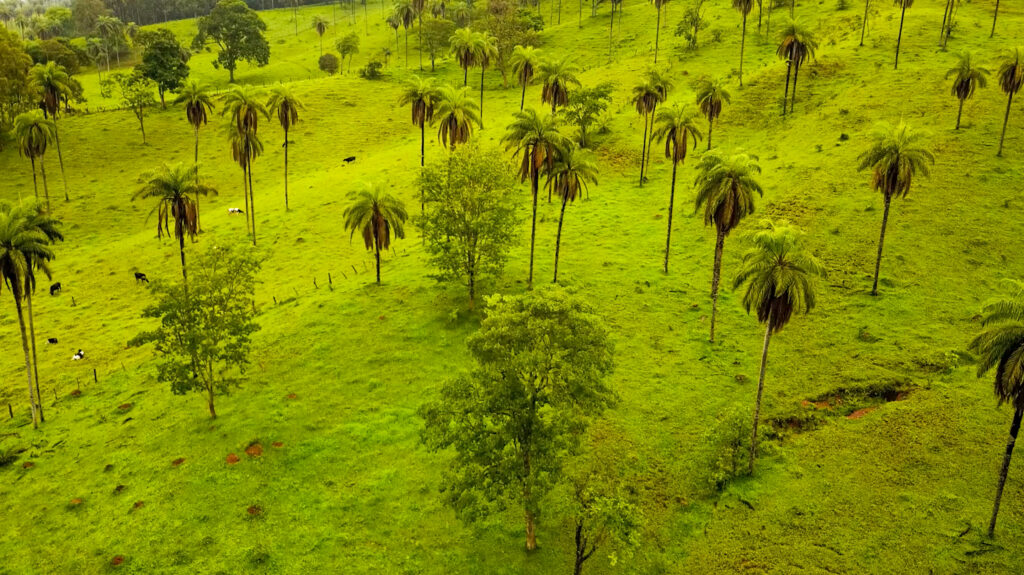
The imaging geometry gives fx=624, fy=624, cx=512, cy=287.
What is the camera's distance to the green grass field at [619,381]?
1314 inches

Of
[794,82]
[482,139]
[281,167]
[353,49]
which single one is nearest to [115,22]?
[353,49]

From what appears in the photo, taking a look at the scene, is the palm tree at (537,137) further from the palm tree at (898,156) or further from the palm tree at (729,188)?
the palm tree at (898,156)

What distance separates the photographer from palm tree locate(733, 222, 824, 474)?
1307 inches

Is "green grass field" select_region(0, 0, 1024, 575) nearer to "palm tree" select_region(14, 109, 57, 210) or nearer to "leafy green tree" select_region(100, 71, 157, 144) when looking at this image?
"palm tree" select_region(14, 109, 57, 210)

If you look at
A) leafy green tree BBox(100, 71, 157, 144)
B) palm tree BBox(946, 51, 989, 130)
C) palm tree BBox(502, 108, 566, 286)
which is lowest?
palm tree BBox(502, 108, 566, 286)

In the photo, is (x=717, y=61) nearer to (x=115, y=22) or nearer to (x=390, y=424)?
(x=390, y=424)

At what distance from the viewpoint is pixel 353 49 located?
468ft

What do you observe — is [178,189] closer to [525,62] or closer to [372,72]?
[525,62]

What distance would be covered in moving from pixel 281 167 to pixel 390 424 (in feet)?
221

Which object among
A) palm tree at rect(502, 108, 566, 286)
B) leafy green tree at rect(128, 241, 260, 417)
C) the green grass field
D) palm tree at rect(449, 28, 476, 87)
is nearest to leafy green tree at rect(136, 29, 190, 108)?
the green grass field

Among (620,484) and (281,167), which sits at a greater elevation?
(281,167)

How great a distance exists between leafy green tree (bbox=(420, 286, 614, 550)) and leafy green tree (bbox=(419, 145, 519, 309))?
2209cm

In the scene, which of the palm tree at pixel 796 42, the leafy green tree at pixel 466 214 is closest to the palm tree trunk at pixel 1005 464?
the leafy green tree at pixel 466 214

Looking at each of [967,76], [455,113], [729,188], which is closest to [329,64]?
[455,113]
